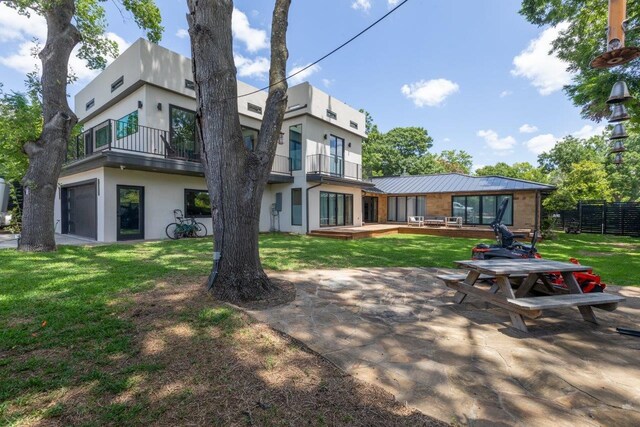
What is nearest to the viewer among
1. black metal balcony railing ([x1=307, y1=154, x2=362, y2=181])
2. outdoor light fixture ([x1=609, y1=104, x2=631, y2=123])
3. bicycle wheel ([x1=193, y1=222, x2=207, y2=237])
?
outdoor light fixture ([x1=609, y1=104, x2=631, y2=123])

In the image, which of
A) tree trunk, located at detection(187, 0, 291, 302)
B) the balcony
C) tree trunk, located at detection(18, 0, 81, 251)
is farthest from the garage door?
tree trunk, located at detection(187, 0, 291, 302)

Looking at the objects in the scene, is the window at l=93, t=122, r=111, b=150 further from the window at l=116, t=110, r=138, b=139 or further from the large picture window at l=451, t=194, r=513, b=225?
the large picture window at l=451, t=194, r=513, b=225

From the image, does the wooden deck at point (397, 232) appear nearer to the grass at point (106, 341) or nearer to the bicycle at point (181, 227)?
the bicycle at point (181, 227)

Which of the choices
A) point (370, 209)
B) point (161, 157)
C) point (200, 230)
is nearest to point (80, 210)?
point (161, 157)

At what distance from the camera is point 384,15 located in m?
4.23

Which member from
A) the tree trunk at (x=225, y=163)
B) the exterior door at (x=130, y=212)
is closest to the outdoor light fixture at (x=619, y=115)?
the tree trunk at (x=225, y=163)

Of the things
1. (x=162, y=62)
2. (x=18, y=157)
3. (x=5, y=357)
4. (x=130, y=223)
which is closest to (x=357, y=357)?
(x=5, y=357)

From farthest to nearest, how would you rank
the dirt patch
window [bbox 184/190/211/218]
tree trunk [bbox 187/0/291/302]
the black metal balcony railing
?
the black metal balcony railing, window [bbox 184/190/211/218], tree trunk [bbox 187/0/291/302], the dirt patch

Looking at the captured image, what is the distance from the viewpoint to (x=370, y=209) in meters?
20.9

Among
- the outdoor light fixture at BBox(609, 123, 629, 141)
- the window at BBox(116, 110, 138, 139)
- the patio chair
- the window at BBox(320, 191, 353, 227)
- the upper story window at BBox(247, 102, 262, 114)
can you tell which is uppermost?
the upper story window at BBox(247, 102, 262, 114)

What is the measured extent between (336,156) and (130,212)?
10119 mm

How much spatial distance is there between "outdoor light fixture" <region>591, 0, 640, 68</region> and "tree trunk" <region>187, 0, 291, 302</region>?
13.1ft

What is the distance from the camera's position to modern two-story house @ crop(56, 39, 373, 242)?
10.4 meters

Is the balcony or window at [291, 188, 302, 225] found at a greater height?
the balcony
